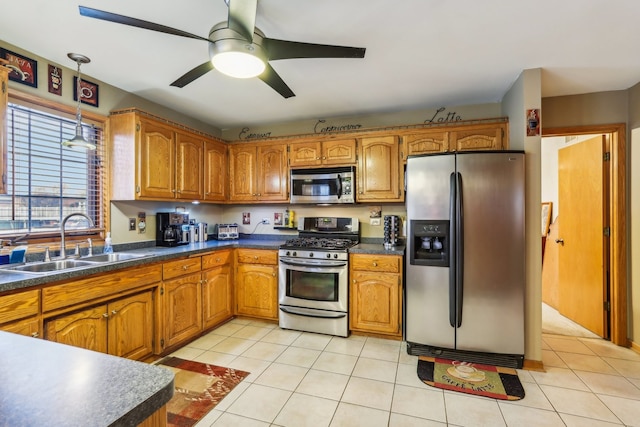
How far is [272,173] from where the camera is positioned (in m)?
3.87

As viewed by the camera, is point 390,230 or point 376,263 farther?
point 390,230

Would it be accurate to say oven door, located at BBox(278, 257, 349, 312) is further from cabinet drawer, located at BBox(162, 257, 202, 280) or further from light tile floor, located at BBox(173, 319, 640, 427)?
cabinet drawer, located at BBox(162, 257, 202, 280)

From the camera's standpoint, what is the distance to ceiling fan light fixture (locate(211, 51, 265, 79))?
1.67 meters

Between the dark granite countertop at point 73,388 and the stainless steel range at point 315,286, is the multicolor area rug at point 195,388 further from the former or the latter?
the dark granite countertop at point 73,388

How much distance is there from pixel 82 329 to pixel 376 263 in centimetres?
240

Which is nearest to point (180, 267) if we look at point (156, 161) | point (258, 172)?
point (156, 161)

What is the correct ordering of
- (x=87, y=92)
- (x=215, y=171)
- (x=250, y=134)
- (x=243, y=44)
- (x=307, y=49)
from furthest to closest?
(x=250, y=134) < (x=215, y=171) < (x=87, y=92) < (x=307, y=49) < (x=243, y=44)

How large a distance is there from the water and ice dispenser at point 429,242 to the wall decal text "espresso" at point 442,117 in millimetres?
1426

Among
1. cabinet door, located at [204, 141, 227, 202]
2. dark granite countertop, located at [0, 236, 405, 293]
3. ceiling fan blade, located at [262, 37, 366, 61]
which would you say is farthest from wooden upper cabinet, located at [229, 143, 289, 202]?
ceiling fan blade, located at [262, 37, 366, 61]

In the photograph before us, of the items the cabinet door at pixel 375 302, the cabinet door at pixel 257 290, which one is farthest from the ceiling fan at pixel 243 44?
the cabinet door at pixel 257 290

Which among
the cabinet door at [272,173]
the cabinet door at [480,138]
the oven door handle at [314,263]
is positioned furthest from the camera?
the cabinet door at [272,173]

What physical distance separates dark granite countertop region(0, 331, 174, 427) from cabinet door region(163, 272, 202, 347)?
6.70 ft

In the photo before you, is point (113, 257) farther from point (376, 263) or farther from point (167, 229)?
point (376, 263)

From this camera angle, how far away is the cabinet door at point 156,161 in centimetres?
284
